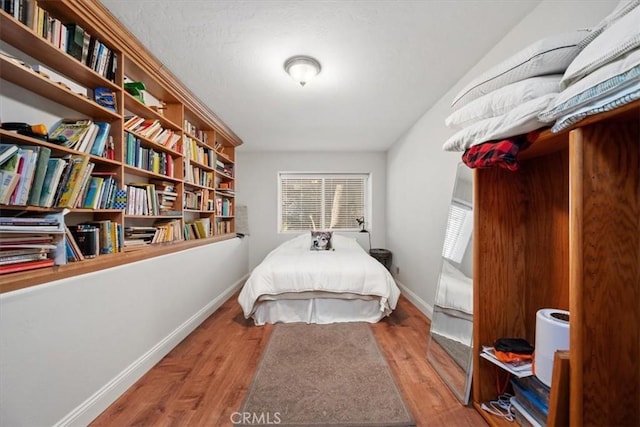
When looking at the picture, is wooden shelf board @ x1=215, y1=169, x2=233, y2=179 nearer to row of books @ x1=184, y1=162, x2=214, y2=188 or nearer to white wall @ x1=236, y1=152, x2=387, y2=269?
row of books @ x1=184, y1=162, x2=214, y2=188

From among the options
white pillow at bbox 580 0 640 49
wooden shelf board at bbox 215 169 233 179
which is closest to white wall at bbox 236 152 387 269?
wooden shelf board at bbox 215 169 233 179

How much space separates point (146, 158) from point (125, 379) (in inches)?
61.3

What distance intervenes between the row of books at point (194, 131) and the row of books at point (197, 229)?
0.96 m

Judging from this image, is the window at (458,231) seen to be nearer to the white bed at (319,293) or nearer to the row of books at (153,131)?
the white bed at (319,293)

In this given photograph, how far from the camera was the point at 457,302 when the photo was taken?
174 cm

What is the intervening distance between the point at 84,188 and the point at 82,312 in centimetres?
69

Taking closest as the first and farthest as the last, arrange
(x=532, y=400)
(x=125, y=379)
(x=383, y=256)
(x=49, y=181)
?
(x=532, y=400) < (x=49, y=181) < (x=125, y=379) < (x=383, y=256)

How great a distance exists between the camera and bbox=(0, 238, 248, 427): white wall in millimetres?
998

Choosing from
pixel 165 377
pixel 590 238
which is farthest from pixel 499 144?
pixel 165 377

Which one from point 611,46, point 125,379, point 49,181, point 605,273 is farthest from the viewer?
point 125,379

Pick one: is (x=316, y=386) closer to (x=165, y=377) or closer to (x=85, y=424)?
(x=165, y=377)

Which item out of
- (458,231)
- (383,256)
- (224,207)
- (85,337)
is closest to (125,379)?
(85,337)

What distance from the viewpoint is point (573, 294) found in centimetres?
83

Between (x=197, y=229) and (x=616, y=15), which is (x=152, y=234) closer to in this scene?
(x=197, y=229)
